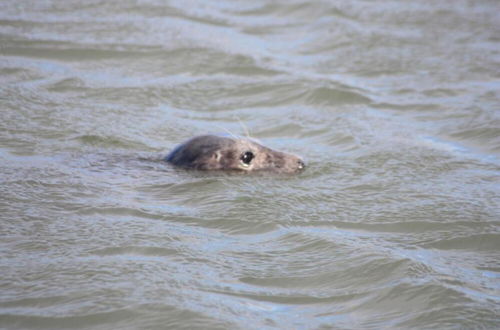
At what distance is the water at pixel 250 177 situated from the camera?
4645mm

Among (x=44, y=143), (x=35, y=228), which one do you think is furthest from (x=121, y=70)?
(x=35, y=228)

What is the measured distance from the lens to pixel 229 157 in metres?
6.98

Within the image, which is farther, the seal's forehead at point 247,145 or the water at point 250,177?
the seal's forehead at point 247,145

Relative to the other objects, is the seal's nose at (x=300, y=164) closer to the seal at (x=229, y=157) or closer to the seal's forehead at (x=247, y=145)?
the seal at (x=229, y=157)

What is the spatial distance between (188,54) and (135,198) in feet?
16.0

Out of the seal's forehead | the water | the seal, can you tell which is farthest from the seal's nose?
the seal's forehead

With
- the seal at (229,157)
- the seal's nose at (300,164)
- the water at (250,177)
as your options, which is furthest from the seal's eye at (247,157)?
the seal's nose at (300,164)

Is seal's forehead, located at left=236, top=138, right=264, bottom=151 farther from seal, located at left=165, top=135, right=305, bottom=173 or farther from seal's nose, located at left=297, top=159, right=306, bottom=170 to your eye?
seal's nose, located at left=297, top=159, right=306, bottom=170

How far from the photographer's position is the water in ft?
15.2

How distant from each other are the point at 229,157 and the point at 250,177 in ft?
0.80

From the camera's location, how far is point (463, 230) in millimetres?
5781

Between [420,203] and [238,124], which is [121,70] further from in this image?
[420,203]

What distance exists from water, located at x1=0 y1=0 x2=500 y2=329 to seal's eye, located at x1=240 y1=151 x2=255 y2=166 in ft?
0.74

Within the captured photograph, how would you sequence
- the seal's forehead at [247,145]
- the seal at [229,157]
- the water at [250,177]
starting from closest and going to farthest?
1. the water at [250,177]
2. the seal at [229,157]
3. the seal's forehead at [247,145]
